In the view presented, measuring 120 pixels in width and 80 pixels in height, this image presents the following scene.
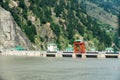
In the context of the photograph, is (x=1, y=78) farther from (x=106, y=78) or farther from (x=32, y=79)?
(x=106, y=78)

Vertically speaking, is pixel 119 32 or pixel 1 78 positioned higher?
pixel 119 32

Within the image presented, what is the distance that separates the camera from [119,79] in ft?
361

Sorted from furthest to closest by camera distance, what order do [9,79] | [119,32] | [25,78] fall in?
[25,78]
[9,79]
[119,32]

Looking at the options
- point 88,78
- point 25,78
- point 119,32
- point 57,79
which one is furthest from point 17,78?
point 119,32

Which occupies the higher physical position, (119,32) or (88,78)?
(119,32)

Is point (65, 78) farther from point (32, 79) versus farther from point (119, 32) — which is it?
point (119, 32)

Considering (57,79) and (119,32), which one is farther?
(57,79)

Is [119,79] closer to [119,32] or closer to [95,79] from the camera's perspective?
[95,79]

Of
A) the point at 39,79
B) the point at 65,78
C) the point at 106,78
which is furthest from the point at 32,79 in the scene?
the point at 106,78

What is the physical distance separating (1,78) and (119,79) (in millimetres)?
26294

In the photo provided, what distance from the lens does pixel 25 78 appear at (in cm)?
11419

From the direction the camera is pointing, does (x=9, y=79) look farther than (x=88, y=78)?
No

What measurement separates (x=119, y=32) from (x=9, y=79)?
121ft

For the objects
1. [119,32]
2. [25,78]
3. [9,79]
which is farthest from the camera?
[25,78]
